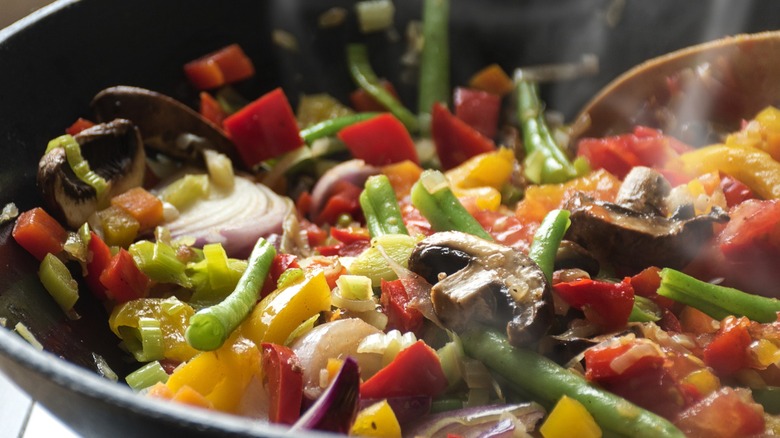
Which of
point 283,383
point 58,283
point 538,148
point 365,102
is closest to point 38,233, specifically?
point 58,283

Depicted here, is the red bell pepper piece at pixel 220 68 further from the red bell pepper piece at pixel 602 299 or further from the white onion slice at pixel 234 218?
the red bell pepper piece at pixel 602 299

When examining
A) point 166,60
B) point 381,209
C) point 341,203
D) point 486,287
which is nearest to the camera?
point 486,287

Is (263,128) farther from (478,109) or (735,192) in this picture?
(735,192)

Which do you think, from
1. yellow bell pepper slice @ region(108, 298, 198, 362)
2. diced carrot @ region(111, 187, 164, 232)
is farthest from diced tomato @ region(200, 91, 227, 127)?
yellow bell pepper slice @ region(108, 298, 198, 362)

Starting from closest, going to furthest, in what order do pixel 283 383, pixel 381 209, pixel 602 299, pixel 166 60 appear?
pixel 283 383, pixel 602 299, pixel 381 209, pixel 166 60

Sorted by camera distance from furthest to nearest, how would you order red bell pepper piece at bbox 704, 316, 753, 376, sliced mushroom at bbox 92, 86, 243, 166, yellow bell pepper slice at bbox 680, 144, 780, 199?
sliced mushroom at bbox 92, 86, 243, 166 → yellow bell pepper slice at bbox 680, 144, 780, 199 → red bell pepper piece at bbox 704, 316, 753, 376

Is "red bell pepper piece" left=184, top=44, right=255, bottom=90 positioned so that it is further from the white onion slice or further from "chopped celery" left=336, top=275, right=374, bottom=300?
"chopped celery" left=336, top=275, right=374, bottom=300

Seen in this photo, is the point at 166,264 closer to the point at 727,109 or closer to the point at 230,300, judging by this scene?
the point at 230,300

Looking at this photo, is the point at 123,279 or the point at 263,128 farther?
the point at 263,128
